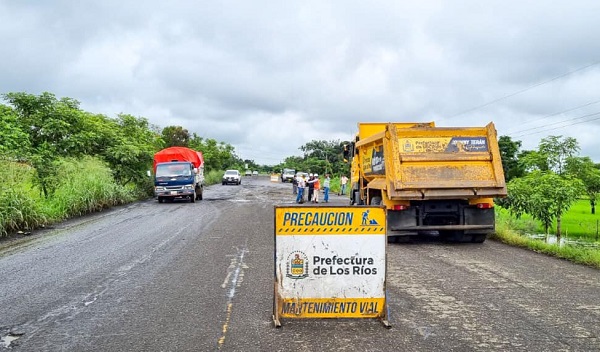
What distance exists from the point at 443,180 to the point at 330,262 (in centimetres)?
674

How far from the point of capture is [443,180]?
1156cm

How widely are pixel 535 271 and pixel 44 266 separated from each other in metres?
8.41

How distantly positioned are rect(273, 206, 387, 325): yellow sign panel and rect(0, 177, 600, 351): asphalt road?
0.22 meters

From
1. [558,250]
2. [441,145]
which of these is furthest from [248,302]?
[558,250]

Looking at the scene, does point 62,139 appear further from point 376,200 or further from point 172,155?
point 376,200

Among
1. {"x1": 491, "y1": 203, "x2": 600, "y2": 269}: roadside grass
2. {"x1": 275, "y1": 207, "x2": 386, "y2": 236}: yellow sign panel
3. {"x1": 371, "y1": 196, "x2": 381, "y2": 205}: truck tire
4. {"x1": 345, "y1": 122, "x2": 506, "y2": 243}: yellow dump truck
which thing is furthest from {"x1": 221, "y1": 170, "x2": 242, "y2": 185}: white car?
{"x1": 275, "y1": 207, "x2": 386, "y2": 236}: yellow sign panel

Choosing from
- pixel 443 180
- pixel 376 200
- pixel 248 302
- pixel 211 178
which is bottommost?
pixel 248 302

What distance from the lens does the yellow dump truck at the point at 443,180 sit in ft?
37.6

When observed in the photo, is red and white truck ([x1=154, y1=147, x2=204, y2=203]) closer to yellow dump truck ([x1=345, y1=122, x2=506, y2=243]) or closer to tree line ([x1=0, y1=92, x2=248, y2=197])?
tree line ([x1=0, y1=92, x2=248, y2=197])

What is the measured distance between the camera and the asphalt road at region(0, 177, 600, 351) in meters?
4.90

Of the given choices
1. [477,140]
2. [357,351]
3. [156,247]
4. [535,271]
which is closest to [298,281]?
[357,351]

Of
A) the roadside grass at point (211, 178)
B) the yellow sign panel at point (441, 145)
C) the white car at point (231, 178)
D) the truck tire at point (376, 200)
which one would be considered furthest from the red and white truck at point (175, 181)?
the roadside grass at point (211, 178)

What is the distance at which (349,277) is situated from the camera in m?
5.55

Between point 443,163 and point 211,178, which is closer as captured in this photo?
point 443,163
